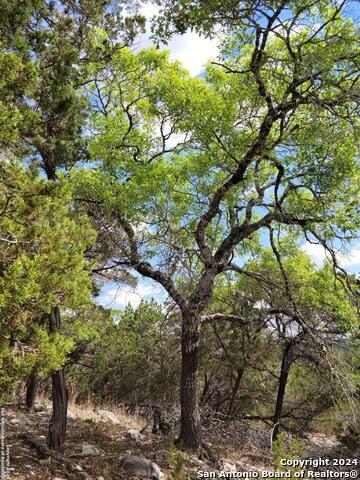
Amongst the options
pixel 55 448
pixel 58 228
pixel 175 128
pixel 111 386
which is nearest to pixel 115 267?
pixel 175 128

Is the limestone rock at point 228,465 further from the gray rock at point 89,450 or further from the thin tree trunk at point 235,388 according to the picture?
the thin tree trunk at point 235,388

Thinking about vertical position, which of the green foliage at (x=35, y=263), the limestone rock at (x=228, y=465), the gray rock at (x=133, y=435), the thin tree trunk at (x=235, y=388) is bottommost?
the limestone rock at (x=228, y=465)

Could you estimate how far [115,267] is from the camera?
10031 millimetres

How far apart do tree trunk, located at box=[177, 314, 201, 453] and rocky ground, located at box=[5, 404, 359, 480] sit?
463 millimetres

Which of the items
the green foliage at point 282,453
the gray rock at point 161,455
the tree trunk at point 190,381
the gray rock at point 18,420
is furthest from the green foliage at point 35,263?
the gray rock at point 18,420

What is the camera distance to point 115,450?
816 cm

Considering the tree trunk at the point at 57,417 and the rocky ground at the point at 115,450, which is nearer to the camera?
the rocky ground at the point at 115,450

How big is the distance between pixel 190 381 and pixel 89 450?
2335 millimetres

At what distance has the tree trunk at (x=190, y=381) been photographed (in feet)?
28.4

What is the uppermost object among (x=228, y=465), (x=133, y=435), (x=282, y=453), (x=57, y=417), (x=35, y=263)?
(x=35, y=263)

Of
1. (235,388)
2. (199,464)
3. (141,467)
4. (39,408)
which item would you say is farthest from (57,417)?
(235,388)

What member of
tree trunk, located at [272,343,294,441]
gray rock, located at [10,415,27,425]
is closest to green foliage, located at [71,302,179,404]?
gray rock, located at [10,415,27,425]

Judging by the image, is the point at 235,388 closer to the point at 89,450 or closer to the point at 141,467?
the point at 89,450

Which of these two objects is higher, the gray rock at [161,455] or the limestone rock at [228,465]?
the gray rock at [161,455]
